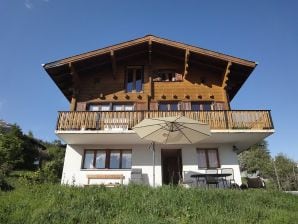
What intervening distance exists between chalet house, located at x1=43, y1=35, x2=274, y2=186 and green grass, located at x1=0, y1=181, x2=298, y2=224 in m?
4.64

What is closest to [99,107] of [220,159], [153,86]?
[153,86]

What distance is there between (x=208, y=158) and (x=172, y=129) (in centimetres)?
400

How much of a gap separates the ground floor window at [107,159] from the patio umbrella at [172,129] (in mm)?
3192

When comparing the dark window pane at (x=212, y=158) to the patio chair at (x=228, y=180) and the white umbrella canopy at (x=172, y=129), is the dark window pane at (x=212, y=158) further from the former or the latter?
the white umbrella canopy at (x=172, y=129)

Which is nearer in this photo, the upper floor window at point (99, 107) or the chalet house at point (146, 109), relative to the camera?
the chalet house at point (146, 109)

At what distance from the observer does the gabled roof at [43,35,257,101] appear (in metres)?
16.3

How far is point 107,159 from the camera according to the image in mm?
14859

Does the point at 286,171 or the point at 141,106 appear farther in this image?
the point at 286,171

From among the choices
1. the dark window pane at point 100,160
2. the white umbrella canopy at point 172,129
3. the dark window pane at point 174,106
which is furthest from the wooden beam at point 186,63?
the dark window pane at point 100,160

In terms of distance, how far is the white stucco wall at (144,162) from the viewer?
1421 centimetres

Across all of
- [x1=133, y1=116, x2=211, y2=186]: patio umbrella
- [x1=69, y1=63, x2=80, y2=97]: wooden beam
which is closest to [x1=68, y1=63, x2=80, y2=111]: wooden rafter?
[x1=69, y1=63, x2=80, y2=97]: wooden beam

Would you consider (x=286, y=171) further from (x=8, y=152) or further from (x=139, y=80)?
(x=8, y=152)

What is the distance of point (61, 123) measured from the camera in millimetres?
14336

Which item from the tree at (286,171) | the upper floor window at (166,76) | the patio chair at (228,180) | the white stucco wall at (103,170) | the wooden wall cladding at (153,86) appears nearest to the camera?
the patio chair at (228,180)
